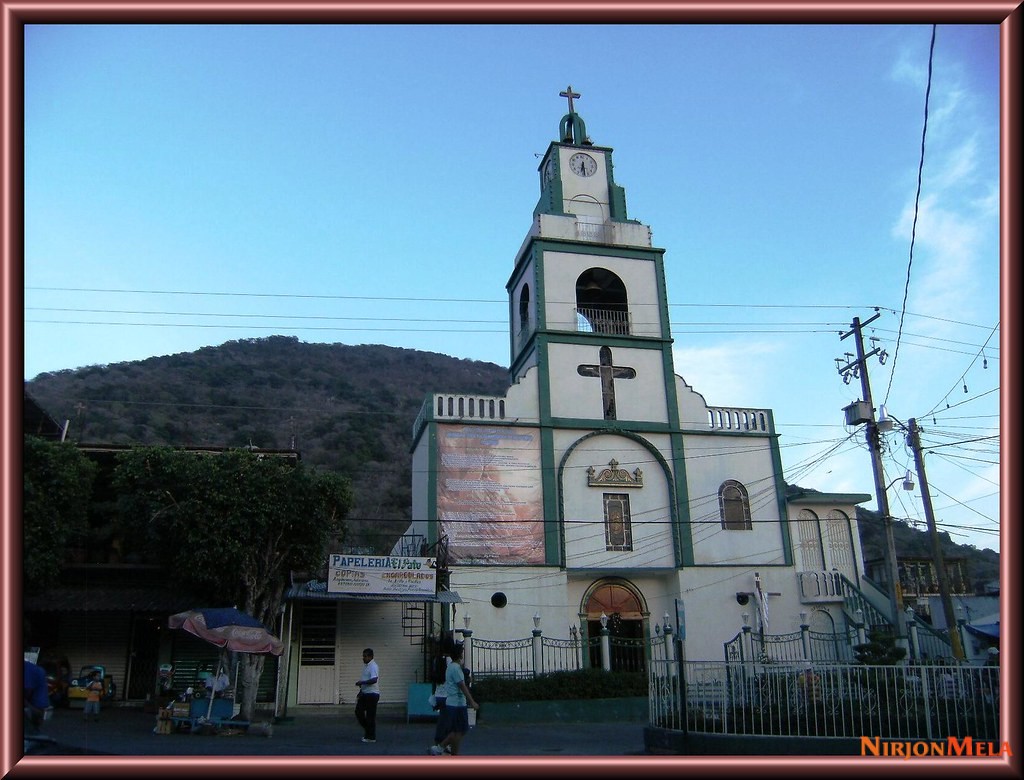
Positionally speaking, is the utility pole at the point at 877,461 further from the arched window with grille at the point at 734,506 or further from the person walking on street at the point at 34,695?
the person walking on street at the point at 34,695

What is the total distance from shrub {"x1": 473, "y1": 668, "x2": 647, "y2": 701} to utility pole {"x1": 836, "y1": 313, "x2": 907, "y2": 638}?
5.90m

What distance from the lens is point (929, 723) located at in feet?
34.5

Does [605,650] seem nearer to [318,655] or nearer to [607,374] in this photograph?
[318,655]

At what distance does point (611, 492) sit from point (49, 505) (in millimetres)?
14273

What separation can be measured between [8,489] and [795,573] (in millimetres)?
22410

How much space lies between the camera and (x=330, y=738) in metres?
13.9

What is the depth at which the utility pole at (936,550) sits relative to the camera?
16.1m

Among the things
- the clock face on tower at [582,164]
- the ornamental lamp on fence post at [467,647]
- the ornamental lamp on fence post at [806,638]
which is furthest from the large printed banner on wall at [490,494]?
the clock face on tower at [582,164]

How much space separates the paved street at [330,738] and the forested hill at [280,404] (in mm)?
29178

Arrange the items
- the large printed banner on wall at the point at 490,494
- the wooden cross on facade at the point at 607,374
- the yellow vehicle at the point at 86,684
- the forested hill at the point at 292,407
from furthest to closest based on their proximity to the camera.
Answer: the forested hill at the point at 292,407 → the wooden cross on facade at the point at 607,374 → the large printed banner on wall at the point at 490,494 → the yellow vehicle at the point at 86,684

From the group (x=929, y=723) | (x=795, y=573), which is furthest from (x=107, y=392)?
(x=929, y=723)

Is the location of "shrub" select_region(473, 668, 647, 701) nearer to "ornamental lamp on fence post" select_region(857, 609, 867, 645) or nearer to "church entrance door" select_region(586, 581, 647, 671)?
"church entrance door" select_region(586, 581, 647, 671)

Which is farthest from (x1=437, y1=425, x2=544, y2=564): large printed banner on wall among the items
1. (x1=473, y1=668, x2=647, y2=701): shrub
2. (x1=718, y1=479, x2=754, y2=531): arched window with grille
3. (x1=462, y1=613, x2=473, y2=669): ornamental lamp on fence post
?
(x1=718, y1=479, x2=754, y2=531): arched window with grille

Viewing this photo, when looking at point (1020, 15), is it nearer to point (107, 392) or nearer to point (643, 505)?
point (643, 505)
